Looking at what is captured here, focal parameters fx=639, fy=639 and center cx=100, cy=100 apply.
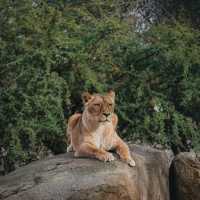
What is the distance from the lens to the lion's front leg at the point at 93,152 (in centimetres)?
923

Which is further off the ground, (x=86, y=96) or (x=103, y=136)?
(x=86, y=96)

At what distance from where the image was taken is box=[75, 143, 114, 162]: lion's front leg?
30.3 ft

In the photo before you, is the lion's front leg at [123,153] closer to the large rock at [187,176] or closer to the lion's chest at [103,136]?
the lion's chest at [103,136]

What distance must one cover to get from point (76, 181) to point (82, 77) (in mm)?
4675

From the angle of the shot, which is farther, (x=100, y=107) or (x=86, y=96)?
(x=86, y=96)

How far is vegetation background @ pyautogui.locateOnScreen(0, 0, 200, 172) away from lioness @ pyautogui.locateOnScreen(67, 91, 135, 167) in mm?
2365

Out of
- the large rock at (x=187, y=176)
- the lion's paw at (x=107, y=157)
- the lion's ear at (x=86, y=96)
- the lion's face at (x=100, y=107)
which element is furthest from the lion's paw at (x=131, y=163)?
the large rock at (x=187, y=176)

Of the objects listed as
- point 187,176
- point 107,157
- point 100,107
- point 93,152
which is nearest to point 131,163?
point 107,157

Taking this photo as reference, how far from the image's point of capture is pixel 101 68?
13.6 meters

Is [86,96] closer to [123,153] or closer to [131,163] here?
[123,153]

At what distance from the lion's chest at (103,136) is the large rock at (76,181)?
0.40m

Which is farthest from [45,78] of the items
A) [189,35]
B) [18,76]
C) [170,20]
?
[170,20]

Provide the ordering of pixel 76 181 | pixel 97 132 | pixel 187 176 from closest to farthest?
pixel 76 181 → pixel 97 132 → pixel 187 176

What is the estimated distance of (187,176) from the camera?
11156 millimetres
